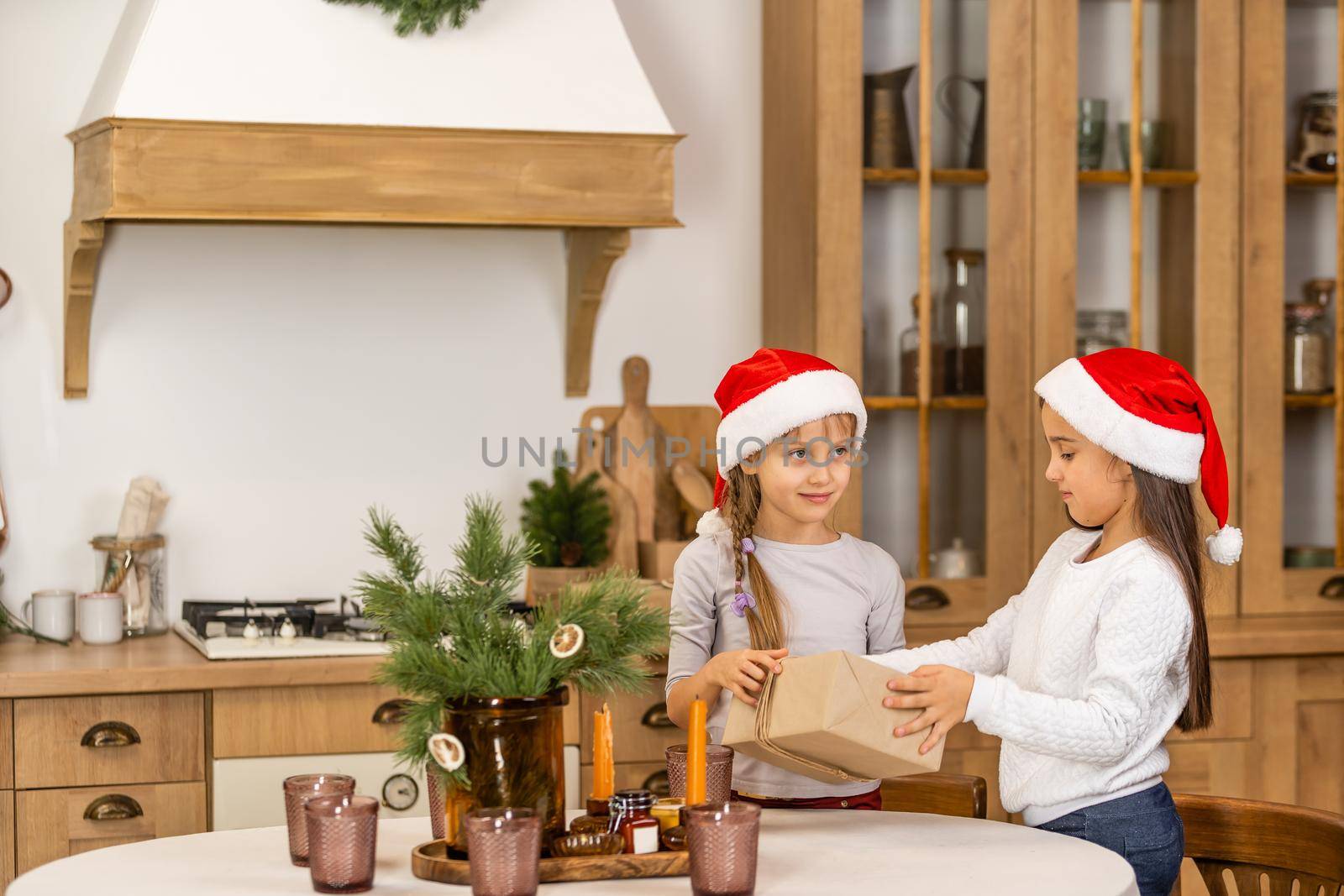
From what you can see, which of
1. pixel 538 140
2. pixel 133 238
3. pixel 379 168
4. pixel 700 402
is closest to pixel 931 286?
pixel 700 402

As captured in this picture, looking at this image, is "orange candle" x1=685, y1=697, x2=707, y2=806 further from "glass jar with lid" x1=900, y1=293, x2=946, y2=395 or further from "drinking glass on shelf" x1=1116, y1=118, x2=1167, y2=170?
"drinking glass on shelf" x1=1116, y1=118, x2=1167, y2=170

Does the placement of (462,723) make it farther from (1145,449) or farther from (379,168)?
(379,168)

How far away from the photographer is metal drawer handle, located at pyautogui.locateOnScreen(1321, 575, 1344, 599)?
2.90 metres

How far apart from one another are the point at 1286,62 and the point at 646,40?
4.08 feet

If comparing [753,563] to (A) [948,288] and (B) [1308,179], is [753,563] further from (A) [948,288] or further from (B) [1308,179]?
(B) [1308,179]

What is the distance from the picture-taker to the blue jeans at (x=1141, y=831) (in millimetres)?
1647

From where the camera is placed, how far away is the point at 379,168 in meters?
2.46

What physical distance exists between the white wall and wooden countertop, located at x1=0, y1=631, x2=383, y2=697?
0.39 m

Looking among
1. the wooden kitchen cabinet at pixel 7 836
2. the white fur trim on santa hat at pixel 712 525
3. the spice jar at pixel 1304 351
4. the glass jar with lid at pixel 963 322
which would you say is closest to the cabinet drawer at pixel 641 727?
the white fur trim on santa hat at pixel 712 525

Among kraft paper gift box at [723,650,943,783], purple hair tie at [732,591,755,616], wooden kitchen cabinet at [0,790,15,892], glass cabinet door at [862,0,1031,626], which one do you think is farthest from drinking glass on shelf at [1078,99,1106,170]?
wooden kitchen cabinet at [0,790,15,892]

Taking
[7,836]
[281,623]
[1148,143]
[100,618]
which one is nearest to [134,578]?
[100,618]

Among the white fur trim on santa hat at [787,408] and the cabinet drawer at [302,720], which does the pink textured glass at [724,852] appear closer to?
the white fur trim on santa hat at [787,408]

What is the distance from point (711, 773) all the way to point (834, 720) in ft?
0.51

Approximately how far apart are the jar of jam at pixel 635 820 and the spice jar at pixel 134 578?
1548 millimetres
